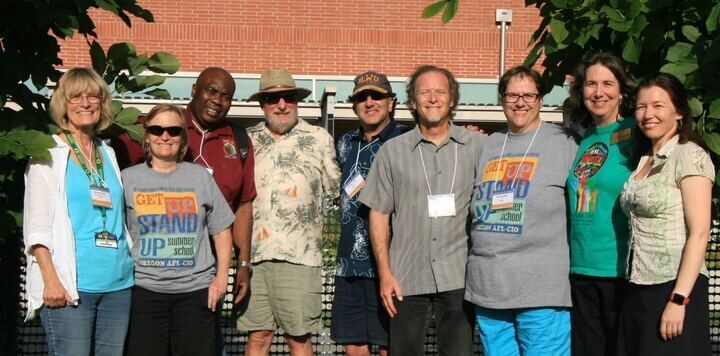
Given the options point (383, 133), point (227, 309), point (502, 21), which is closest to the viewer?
point (383, 133)

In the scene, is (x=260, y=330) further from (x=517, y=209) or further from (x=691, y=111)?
(x=691, y=111)

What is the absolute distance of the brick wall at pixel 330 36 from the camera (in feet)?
82.2

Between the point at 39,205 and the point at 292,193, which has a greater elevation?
the point at 292,193

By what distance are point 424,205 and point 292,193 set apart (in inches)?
38.5

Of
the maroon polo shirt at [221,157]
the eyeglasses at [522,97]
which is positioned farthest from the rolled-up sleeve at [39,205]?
the eyeglasses at [522,97]

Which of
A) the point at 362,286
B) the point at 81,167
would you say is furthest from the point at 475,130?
the point at 81,167

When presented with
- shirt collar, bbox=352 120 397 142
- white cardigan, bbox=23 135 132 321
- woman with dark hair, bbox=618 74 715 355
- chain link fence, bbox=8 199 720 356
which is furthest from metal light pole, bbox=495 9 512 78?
white cardigan, bbox=23 135 132 321

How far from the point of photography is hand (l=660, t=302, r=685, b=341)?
14.4ft

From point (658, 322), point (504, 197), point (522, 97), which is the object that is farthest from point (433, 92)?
point (658, 322)

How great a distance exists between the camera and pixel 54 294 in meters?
4.65

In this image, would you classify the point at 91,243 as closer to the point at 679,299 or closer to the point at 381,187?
the point at 381,187

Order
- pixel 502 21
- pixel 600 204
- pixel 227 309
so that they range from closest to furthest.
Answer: pixel 600 204, pixel 227 309, pixel 502 21

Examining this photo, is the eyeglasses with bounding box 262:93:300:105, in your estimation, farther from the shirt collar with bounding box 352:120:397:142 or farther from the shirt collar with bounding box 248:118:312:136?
the shirt collar with bounding box 352:120:397:142

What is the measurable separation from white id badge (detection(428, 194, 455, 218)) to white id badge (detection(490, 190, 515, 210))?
27 cm
